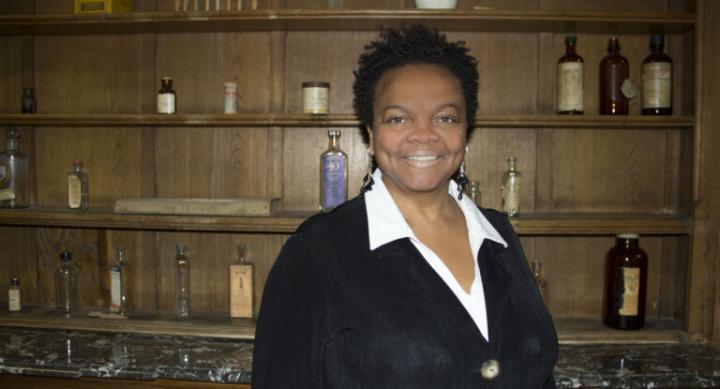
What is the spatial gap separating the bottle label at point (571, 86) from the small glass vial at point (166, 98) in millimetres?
1323

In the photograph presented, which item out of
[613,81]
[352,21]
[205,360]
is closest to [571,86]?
[613,81]

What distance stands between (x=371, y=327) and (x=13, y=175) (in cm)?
177

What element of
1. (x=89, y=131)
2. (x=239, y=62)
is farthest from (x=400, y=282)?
(x=89, y=131)

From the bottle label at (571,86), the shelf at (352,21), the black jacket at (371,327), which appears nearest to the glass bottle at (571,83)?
the bottle label at (571,86)

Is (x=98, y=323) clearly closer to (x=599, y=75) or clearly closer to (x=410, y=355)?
(x=410, y=355)

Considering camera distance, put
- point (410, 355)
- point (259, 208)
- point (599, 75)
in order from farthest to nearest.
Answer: point (599, 75) < point (259, 208) < point (410, 355)

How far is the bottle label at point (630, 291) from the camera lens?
2145 millimetres

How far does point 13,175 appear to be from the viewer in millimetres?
2334

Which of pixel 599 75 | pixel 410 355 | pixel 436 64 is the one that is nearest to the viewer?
pixel 410 355

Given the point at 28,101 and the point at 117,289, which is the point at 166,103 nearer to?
the point at 28,101

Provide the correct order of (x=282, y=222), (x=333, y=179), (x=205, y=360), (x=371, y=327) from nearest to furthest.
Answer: (x=371, y=327) < (x=205, y=360) < (x=282, y=222) < (x=333, y=179)

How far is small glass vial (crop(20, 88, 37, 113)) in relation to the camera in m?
2.30

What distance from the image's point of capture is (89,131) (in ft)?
7.84

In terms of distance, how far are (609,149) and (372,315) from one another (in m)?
1.50
